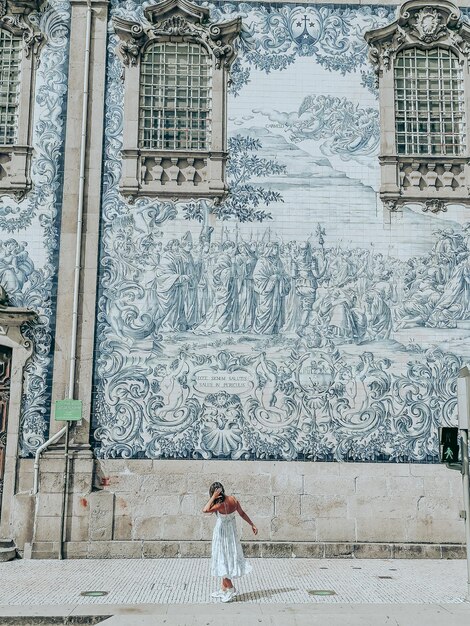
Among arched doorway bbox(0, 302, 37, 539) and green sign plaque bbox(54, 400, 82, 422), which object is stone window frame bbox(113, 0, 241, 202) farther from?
green sign plaque bbox(54, 400, 82, 422)

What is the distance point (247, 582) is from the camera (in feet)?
30.4

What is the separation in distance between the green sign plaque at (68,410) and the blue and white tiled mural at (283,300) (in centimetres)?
31

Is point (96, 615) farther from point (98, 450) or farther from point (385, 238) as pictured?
point (385, 238)

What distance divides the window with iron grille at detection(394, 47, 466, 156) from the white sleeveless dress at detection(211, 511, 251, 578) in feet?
23.1

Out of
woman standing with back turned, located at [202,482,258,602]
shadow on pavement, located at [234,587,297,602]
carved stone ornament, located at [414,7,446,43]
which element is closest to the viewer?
woman standing with back turned, located at [202,482,258,602]

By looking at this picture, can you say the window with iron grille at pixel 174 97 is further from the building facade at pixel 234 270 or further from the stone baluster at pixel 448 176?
the stone baluster at pixel 448 176

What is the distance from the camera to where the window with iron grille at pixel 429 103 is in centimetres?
1238

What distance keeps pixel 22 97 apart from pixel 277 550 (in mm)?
8302

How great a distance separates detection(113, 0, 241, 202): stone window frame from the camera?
12.0 metres

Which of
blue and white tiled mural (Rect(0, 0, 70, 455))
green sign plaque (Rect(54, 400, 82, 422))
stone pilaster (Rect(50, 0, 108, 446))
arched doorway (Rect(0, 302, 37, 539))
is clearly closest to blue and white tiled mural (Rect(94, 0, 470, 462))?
stone pilaster (Rect(50, 0, 108, 446))

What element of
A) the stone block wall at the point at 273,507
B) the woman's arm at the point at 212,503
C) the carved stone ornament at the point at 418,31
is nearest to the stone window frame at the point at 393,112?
the carved stone ornament at the point at 418,31

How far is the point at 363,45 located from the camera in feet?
41.2

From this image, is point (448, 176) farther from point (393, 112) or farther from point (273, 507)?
point (273, 507)

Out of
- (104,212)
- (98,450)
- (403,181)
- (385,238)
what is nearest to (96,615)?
(98,450)
